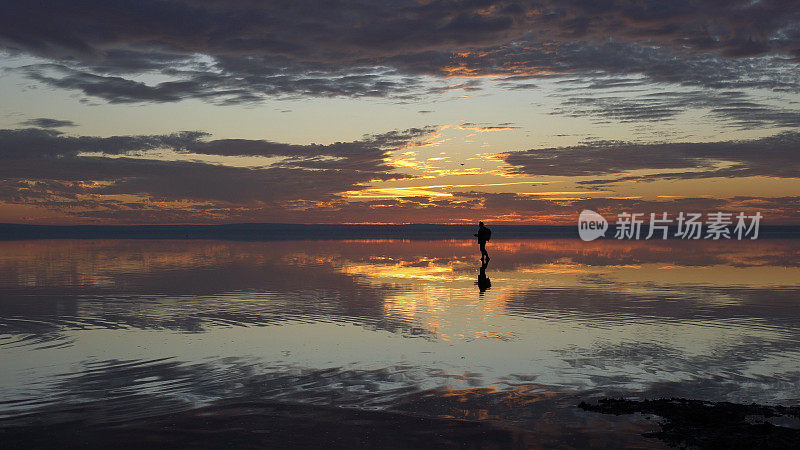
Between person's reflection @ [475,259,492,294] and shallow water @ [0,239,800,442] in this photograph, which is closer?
shallow water @ [0,239,800,442]

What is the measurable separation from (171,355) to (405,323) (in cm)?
584

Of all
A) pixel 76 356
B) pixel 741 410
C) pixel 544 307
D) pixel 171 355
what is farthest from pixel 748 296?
pixel 76 356

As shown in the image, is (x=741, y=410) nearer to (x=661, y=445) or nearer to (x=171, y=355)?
(x=661, y=445)

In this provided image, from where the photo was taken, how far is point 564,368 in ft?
39.5

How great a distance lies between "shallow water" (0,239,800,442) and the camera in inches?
399

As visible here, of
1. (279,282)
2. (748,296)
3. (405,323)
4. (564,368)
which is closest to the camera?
(564,368)

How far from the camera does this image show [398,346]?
1396cm

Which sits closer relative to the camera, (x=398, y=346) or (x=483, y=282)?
(x=398, y=346)

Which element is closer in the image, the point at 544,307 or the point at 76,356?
the point at 76,356

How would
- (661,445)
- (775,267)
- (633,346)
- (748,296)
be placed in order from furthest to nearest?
(775,267), (748,296), (633,346), (661,445)

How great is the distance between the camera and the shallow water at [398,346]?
1012 cm

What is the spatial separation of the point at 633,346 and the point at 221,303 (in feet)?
40.1

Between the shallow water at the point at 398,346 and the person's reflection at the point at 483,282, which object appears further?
the person's reflection at the point at 483,282

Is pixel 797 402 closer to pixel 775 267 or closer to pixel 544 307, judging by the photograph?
pixel 544 307
